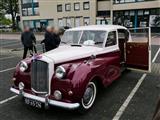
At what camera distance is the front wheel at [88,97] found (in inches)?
190

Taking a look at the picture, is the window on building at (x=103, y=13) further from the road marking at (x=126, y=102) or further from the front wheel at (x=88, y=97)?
the front wheel at (x=88, y=97)

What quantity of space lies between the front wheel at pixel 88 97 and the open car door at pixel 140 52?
2.45 meters

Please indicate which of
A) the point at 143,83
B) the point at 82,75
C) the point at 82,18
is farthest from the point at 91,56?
the point at 82,18

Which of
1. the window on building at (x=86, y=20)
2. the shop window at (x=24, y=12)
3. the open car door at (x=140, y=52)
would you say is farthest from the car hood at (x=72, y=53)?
the shop window at (x=24, y=12)

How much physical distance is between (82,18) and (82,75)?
3598cm

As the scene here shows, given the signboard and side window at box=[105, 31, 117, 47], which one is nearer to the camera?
side window at box=[105, 31, 117, 47]

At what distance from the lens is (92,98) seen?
5203 millimetres

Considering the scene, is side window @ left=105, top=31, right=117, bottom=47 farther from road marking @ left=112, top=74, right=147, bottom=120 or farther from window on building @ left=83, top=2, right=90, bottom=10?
window on building @ left=83, top=2, right=90, bottom=10

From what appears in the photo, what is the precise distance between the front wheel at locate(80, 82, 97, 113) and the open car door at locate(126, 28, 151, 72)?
2453 mm

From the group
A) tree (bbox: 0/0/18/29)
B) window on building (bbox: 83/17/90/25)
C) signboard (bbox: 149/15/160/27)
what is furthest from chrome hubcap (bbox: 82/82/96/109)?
tree (bbox: 0/0/18/29)

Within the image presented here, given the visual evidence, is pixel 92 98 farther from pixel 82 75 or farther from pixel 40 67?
pixel 40 67

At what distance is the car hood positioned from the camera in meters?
4.99

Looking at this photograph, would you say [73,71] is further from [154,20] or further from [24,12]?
[24,12]

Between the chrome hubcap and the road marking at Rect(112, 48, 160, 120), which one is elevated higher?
the chrome hubcap
